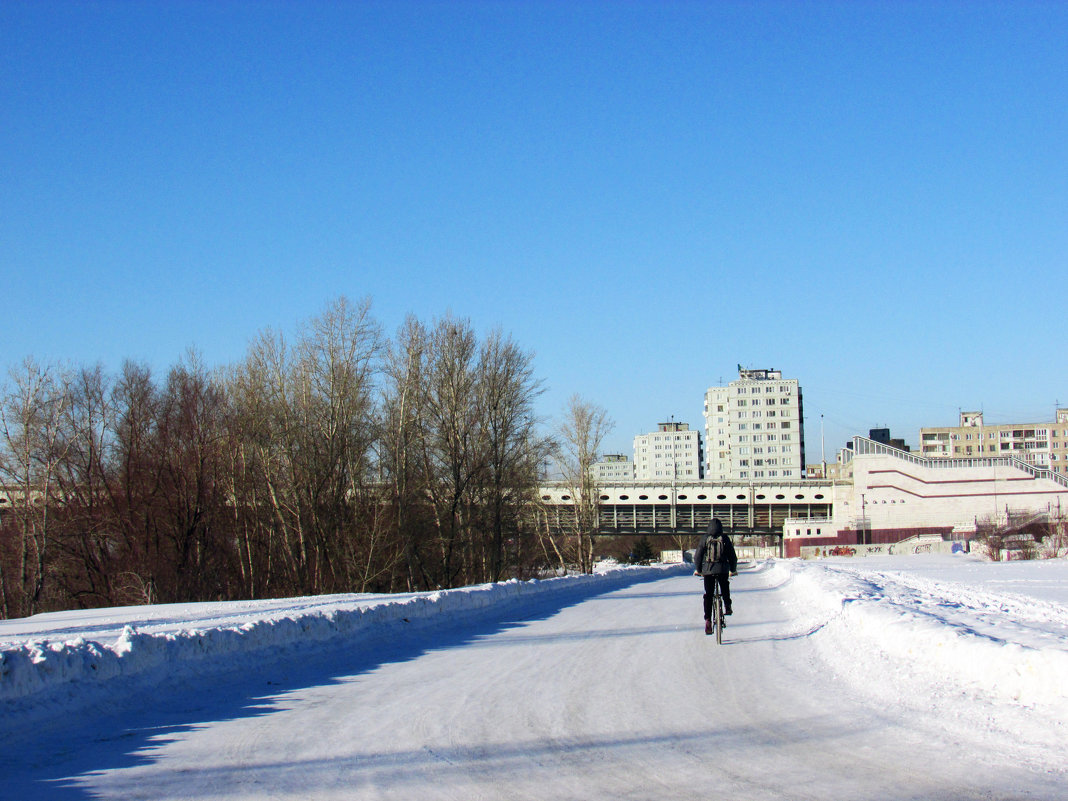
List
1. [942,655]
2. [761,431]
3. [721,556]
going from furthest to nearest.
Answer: [761,431] → [721,556] → [942,655]

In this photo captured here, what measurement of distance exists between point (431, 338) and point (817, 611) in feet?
105

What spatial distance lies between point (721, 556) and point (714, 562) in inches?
6.7

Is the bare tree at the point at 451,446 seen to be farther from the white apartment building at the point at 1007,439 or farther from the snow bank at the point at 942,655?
the white apartment building at the point at 1007,439

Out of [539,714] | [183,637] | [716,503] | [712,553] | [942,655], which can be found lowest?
[716,503]

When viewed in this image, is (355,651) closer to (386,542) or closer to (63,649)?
(63,649)

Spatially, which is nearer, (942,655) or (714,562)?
(942,655)

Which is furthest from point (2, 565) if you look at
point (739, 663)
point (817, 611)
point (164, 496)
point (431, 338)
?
point (739, 663)

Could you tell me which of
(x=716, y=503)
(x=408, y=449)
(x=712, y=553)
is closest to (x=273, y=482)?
(x=408, y=449)

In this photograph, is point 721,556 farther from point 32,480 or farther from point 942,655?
point 32,480

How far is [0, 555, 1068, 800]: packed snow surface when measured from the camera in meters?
5.88

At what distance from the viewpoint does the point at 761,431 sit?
599 ft

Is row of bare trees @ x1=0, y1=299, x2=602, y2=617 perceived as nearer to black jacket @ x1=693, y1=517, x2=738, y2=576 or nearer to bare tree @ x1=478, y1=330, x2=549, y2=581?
bare tree @ x1=478, y1=330, x2=549, y2=581

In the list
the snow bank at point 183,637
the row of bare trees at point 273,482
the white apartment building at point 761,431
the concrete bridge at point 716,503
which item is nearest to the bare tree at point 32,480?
the row of bare trees at point 273,482

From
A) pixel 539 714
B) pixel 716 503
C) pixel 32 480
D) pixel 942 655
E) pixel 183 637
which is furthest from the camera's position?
pixel 716 503
